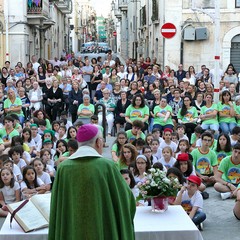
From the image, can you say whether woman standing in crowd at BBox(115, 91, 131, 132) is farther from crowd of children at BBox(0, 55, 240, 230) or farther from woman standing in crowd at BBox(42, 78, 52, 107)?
woman standing in crowd at BBox(42, 78, 52, 107)

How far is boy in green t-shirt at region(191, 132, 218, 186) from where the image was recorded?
440 inches

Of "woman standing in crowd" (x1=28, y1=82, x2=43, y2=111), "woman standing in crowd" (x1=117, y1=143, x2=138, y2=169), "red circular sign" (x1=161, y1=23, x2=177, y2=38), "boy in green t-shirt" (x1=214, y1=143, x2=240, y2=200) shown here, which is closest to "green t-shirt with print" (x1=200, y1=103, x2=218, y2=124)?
"boy in green t-shirt" (x1=214, y1=143, x2=240, y2=200)

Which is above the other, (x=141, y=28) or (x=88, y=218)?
(x=141, y=28)

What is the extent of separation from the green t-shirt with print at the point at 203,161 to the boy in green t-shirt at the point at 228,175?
66 centimetres

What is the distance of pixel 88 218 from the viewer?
16.2ft

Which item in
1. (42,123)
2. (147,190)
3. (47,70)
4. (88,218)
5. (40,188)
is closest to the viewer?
(88,218)

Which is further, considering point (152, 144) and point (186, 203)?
point (152, 144)

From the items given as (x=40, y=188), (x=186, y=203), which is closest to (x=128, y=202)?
(x=186, y=203)

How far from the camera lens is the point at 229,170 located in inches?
412

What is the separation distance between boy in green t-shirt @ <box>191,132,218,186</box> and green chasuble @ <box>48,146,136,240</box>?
6.32 metres

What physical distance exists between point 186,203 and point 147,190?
1630mm

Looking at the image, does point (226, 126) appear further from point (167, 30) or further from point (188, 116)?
point (167, 30)

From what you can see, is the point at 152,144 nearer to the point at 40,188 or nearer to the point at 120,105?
the point at 40,188

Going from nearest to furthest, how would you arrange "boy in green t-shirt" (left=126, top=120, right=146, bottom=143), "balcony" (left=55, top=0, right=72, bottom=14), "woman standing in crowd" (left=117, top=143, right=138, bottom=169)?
"woman standing in crowd" (left=117, top=143, right=138, bottom=169), "boy in green t-shirt" (left=126, top=120, right=146, bottom=143), "balcony" (left=55, top=0, right=72, bottom=14)
